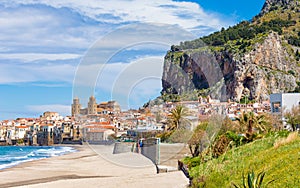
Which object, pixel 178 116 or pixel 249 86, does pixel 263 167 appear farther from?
pixel 249 86

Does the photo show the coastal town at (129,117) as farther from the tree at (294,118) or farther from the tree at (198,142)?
the tree at (198,142)

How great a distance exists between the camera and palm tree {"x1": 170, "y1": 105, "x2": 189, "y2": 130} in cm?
2850

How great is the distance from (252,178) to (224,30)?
118748mm

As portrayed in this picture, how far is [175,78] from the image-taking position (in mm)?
26766

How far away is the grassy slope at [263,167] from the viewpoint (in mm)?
8570

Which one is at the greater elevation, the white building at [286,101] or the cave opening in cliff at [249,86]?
the cave opening in cliff at [249,86]

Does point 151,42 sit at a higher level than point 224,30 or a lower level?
lower

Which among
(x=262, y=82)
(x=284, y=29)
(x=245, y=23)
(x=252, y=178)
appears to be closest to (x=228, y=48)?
(x=262, y=82)

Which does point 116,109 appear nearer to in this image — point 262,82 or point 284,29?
point 262,82

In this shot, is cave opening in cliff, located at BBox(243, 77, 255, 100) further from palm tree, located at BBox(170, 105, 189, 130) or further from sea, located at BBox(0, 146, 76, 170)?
palm tree, located at BBox(170, 105, 189, 130)

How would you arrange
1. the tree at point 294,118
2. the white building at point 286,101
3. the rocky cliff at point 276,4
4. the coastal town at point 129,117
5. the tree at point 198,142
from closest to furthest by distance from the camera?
1. the coastal town at point 129,117
2. the tree at point 198,142
3. the tree at point 294,118
4. the white building at point 286,101
5. the rocky cliff at point 276,4

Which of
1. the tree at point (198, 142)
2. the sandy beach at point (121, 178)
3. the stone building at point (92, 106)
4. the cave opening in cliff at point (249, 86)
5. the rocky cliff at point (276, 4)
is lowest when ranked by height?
the sandy beach at point (121, 178)

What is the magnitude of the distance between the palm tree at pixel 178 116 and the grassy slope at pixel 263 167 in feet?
51.9

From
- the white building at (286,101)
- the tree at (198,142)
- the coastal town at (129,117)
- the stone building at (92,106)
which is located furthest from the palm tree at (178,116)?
the white building at (286,101)
